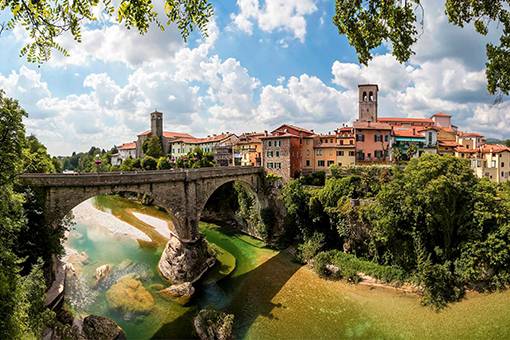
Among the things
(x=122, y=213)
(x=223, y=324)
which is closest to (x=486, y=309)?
(x=223, y=324)

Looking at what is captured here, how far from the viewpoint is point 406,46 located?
6.26 meters

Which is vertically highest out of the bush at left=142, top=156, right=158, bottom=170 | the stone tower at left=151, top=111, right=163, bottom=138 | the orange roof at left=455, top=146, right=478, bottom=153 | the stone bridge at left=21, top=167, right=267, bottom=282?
the stone tower at left=151, top=111, right=163, bottom=138

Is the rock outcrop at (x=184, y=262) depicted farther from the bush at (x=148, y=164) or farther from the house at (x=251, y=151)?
the bush at (x=148, y=164)

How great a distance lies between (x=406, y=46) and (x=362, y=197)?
2737 cm

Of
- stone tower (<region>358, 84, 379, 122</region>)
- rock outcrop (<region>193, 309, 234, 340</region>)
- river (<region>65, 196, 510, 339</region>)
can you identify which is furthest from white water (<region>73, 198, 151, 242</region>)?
stone tower (<region>358, 84, 379, 122</region>)

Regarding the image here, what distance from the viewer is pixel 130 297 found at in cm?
2348

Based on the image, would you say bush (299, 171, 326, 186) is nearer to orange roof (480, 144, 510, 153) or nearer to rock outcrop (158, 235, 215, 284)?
rock outcrop (158, 235, 215, 284)

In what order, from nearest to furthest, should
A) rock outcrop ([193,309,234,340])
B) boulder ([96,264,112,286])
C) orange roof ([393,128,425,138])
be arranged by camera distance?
1. rock outcrop ([193,309,234,340])
2. boulder ([96,264,112,286])
3. orange roof ([393,128,425,138])

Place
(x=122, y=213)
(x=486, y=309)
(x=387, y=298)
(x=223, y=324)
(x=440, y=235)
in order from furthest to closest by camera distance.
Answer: (x=122, y=213)
(x=440, y=235)
(x=387, y=298)
(x=486, y=309)
(x=223, y=324)

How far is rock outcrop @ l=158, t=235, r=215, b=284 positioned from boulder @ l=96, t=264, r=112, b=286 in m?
4.48

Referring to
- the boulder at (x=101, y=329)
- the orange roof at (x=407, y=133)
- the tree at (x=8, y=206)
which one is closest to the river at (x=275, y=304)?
the boulder at (x=101, y=329)

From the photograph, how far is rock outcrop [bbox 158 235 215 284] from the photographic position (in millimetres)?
26891

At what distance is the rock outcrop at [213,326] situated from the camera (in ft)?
61.5

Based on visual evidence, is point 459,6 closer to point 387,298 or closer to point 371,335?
point 371,335
